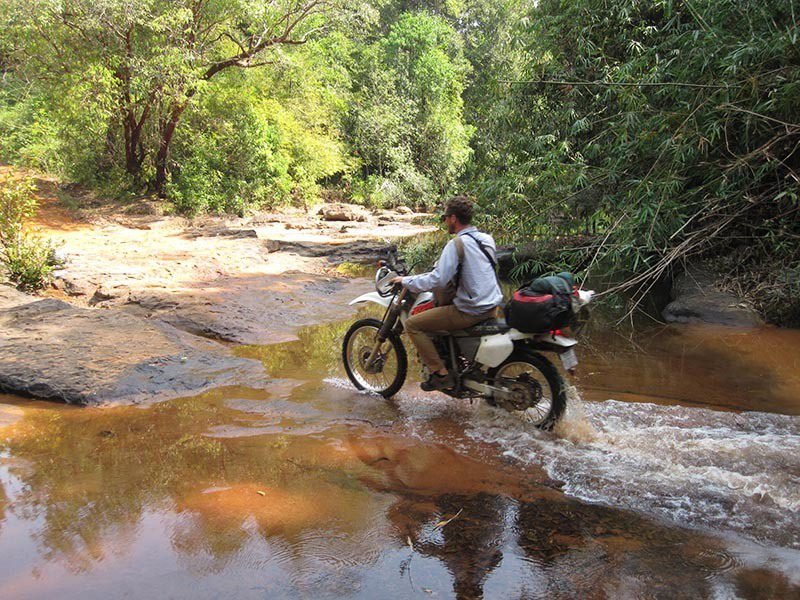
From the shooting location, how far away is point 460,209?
4516 millimetres

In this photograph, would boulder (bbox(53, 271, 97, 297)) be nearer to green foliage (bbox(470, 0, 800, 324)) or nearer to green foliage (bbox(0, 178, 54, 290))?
green foliage (bbox(0, 178, 54, 290))

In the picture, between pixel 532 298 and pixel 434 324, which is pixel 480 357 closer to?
pixel 434 324

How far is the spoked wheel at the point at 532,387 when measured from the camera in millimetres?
4359

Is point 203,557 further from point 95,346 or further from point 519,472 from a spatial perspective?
point 95,346

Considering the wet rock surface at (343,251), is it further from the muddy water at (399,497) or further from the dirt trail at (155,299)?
the muddy water at (399,497)

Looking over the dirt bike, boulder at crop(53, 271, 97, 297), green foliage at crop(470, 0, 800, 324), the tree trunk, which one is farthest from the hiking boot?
the tree trunk

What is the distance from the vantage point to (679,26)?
8.40 m

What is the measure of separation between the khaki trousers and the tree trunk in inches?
562

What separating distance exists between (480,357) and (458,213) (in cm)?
110

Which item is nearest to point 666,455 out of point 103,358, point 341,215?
point 103,358

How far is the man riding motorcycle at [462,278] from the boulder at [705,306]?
4.40 m

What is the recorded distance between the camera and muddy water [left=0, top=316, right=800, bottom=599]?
2709mm

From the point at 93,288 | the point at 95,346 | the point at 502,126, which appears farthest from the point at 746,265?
the point at 93,288

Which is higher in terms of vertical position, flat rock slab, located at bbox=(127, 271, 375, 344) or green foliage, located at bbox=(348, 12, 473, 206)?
green foliage, located at bbox=(348, 12, 473, 206)
